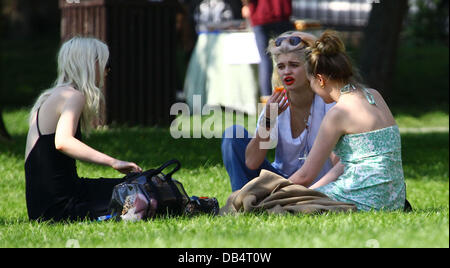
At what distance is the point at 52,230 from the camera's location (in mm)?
5133

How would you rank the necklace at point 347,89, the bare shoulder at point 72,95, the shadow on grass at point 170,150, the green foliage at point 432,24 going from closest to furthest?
the necklace at point 347,89
the bare shoulder at point 72,95
the shadow on grass at point 170,150
the green foliage at point 432,24

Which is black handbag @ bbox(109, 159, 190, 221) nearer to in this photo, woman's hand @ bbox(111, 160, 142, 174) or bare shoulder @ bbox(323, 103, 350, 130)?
woman's hand @ bbox(111, 160, 142, 174)

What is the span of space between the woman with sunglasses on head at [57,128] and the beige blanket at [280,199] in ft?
2.50

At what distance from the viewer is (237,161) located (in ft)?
20.0

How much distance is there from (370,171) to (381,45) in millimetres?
8876

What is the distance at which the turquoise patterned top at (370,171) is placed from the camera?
5262mm

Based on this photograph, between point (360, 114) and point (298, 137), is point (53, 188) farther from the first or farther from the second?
point (360, 114)

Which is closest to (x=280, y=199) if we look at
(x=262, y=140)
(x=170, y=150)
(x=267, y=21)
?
(x=262, y=140)

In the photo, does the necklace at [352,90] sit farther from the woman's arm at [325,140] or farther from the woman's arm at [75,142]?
the woman's arm at [75,142]

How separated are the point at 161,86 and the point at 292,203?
7211 mm

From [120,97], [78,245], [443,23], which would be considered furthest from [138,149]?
[443,23]

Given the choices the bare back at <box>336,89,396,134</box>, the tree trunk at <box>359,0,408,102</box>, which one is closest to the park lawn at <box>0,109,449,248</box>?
the bare back at <box>336,89,396,134</box>

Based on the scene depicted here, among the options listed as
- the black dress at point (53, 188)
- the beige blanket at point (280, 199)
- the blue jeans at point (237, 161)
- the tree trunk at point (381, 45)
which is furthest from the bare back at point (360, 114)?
the tree trunk at point (381, 45)

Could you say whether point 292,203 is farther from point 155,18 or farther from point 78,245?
point 155,18
